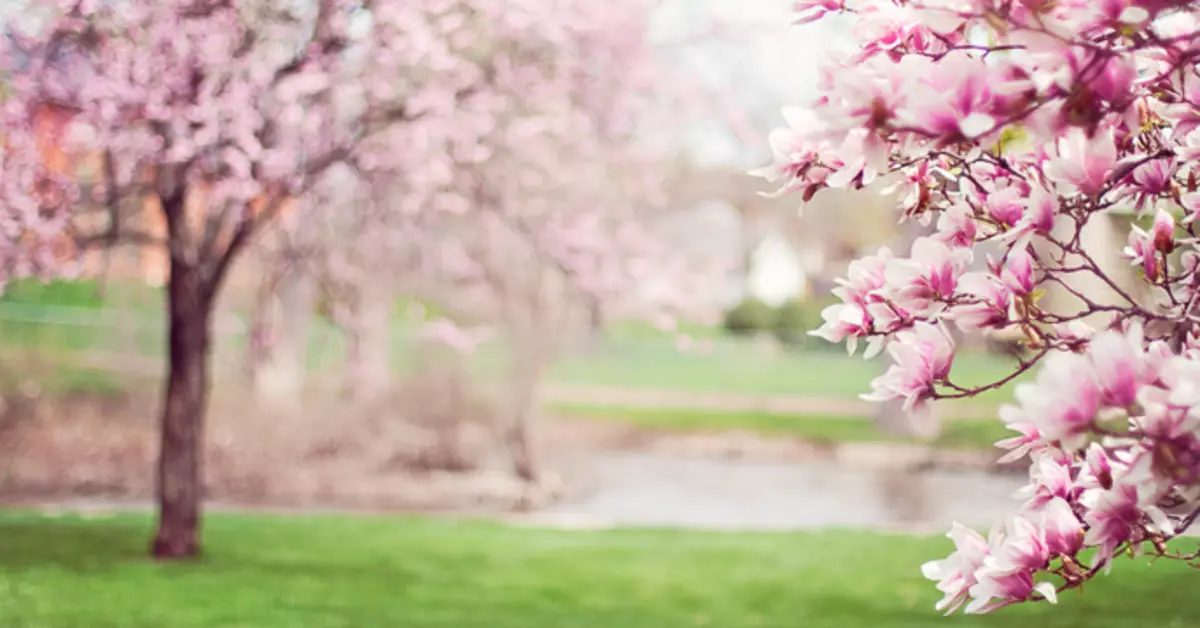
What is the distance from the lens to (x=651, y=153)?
11391mm

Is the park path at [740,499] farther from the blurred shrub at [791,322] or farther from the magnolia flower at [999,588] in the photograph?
the blurred shrub at [791,322]

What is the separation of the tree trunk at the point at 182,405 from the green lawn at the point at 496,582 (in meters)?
0.29

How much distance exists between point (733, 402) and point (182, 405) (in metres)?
18.4

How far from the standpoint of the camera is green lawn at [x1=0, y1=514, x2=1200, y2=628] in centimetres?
571

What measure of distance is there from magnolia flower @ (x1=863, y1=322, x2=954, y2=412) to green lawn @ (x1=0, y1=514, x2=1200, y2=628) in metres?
4.00

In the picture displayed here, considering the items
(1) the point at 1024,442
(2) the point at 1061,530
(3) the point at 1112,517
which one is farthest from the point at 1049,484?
(3) the point at 1112,517

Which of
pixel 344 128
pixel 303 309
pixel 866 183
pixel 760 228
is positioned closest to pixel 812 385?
pixel 760 228

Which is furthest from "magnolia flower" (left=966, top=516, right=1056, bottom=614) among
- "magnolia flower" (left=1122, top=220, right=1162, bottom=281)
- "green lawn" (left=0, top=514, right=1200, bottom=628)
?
"green lawn" (left=0, top=514, right=1200, bottom=628)

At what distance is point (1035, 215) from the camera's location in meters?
1.88

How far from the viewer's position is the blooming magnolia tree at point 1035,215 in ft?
4.95

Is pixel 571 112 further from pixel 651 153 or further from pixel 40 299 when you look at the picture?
pixel 40 299

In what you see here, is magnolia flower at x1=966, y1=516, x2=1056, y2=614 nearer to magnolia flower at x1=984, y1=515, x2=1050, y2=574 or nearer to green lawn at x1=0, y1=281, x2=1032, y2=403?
magnolia flower at x1=984, y1=515, x2=1050, y2=574

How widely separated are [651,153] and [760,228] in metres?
25.8

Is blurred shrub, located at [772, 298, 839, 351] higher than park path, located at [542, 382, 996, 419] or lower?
higher
